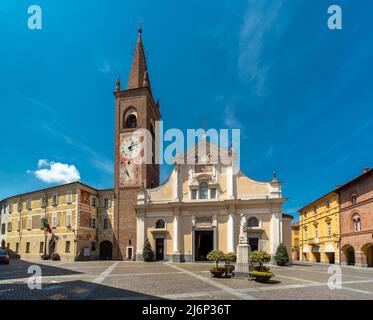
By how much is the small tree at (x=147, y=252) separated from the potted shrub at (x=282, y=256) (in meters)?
13.2

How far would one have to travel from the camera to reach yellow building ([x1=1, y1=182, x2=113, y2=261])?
1347 inches

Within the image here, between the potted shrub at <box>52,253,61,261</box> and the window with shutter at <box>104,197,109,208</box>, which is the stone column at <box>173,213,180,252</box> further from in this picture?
the potted shrub at <box>52,253,61,261</box>

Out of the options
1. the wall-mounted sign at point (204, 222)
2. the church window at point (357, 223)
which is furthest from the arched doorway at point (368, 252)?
the wall-mounted sign at point (204, 222)

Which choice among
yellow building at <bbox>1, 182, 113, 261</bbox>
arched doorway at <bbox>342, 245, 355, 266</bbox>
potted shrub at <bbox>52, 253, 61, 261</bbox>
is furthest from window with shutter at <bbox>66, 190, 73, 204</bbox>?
arched doorway at <bbox>342, 245, 355, 266</bbox>

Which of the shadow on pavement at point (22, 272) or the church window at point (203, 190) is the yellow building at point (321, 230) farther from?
the shadow on pavement at point (22, 272)

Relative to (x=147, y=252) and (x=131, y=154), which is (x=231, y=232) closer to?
(x=147, y=252)

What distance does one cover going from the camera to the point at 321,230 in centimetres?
4112

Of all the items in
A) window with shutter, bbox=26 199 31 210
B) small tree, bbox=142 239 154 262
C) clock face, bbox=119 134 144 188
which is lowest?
small tree, bbox=142 239 154 262

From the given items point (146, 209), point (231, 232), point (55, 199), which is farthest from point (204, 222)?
point (55, 199)

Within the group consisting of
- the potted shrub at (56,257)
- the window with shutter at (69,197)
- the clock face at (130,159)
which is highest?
the clock face at (130,159)

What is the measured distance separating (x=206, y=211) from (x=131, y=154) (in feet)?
39.8

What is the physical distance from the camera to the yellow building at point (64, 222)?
1347 inches

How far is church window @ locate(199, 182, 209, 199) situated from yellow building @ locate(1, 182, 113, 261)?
12.2 m

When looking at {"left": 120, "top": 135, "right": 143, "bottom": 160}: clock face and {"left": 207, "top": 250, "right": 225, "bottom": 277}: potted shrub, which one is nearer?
{"left": 207, "top": 250, "right": 225, "bottom": 277}: potted shrub
